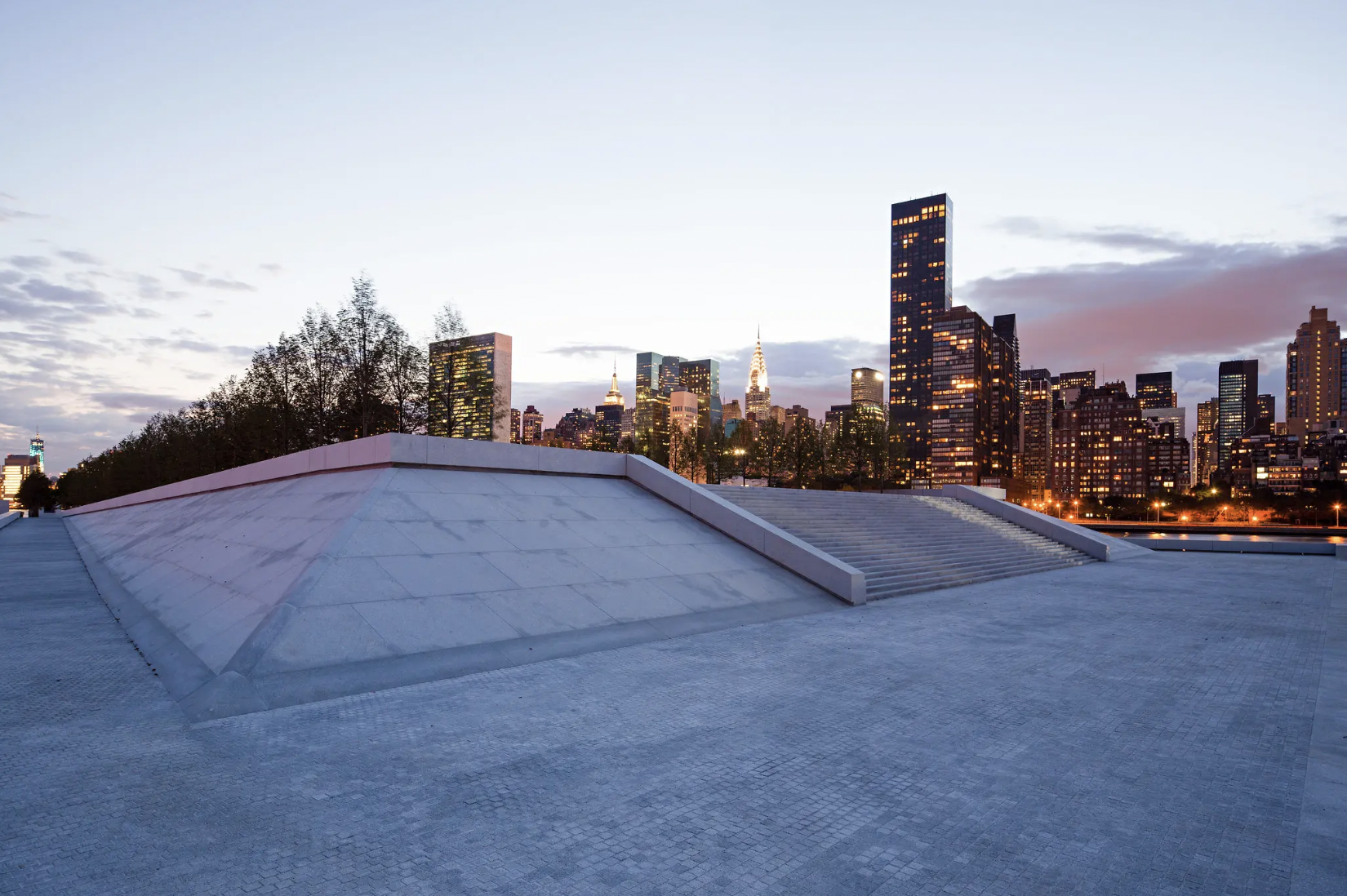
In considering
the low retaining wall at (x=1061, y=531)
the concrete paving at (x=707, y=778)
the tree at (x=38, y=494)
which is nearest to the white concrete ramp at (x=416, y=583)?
the concrete paving at (x=707, y=778)

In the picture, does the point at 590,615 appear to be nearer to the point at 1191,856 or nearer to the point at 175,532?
the point at 1191,856

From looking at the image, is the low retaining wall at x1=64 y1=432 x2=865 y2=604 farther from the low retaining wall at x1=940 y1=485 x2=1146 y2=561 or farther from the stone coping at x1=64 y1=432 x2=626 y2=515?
the low retaining wall at x1=940 y1=485 x2=1146 y2=561

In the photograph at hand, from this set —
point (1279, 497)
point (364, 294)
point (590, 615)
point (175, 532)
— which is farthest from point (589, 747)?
point (1279, 497)

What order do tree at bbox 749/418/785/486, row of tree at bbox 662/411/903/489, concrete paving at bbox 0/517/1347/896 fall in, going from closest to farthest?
concrete paving at bbox 0/517/1347/896
row of tree at bbox 662/411/903/489
tree at bbox 749/418/785/486

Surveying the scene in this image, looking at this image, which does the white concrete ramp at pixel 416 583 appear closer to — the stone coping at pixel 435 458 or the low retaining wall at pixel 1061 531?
the stone coping at pixel 435 458

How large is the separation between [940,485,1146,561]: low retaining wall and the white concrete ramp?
19398 mm

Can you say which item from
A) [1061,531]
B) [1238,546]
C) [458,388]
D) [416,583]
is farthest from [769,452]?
[416,583]

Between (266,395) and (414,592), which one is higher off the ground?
(266,395)

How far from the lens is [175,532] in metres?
23.0

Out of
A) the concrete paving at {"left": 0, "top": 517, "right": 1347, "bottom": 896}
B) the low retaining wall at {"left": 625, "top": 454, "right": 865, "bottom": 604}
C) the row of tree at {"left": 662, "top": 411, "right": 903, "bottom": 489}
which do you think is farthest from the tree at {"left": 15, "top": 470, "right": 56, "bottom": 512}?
the concrete paving at {"left": 0, "top": 517, "right": 1347, "bottom": 896}

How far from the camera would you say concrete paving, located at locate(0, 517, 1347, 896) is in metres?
4.78

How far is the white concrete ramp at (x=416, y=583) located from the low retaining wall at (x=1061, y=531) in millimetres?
19398

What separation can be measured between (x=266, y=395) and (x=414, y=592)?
155 ft

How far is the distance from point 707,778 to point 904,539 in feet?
64.6
